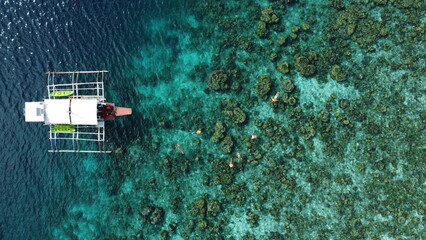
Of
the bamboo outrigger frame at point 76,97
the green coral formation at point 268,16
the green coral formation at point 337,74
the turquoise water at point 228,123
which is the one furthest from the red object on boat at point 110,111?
the green coral formation at point 337,74

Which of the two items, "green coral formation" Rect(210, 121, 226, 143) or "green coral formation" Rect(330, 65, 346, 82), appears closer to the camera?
"green coral formation" Rect(210, 121, 226, 143)

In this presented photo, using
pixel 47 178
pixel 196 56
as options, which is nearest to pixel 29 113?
pixel 47 178

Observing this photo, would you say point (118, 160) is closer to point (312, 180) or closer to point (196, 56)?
point (196, 56)

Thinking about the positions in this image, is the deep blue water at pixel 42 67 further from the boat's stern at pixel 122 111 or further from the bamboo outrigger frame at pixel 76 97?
the boat's stern at pixel 122 111

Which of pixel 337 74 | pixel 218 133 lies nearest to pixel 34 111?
pixel 218 133

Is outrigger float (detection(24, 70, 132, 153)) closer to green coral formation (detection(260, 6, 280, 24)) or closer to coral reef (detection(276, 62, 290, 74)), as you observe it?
coral reef (detection(276, 62, 290, 74))

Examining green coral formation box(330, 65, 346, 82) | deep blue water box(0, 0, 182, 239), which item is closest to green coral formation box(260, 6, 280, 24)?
green coral formation box(330, 65, 346, 82)

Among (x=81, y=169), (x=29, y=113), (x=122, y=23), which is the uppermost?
(x=122, y=23)
